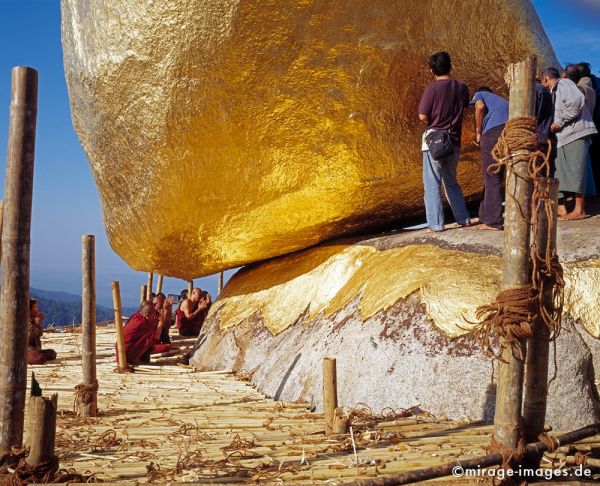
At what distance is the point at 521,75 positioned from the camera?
3.06 m

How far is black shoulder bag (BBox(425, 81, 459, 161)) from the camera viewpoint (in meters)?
5.50

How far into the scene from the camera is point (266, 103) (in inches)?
219

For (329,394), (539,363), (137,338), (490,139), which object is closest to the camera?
(539,363)

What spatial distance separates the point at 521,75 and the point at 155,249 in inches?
174

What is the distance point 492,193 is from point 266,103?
6.51 ft

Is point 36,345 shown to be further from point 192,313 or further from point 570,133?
point 570,133

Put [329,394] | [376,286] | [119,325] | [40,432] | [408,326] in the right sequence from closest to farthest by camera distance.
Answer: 1. [40,432]
2. [329,394]
3. [408,326]
4. [376,286]
5. [119,325]

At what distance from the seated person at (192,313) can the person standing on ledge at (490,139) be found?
565 centimetres

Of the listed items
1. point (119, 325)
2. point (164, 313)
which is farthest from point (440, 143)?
point (164, 313)

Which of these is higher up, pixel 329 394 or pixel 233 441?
pixel 329 394

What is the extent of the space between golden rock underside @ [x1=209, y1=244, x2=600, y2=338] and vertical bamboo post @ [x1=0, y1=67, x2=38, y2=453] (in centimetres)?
250

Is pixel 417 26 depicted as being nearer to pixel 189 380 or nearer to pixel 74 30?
pixel 74 30

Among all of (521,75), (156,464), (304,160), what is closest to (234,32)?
(304,160)

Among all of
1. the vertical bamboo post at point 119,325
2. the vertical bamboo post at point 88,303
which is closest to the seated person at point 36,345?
the vertical bamboo post at point 119,325
